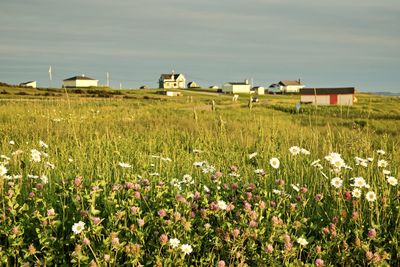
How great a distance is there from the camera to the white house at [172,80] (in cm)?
16275

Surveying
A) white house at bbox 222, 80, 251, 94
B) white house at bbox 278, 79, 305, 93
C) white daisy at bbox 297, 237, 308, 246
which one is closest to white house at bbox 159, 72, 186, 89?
white house at bbox 222, 80, 251, 94

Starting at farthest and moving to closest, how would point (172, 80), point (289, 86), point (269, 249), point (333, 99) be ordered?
point (289, 86), point (172, 80), point (333, 99), point (269, 249)

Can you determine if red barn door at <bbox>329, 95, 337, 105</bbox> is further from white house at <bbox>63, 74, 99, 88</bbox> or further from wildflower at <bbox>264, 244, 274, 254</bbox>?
white house at <bbox>63, 74, 99, 88</bbox>

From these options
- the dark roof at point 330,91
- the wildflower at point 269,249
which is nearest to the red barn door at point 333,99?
the dark roof at point 330,91

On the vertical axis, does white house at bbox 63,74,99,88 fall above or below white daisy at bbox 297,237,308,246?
above

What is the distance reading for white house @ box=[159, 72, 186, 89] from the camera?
163 metres

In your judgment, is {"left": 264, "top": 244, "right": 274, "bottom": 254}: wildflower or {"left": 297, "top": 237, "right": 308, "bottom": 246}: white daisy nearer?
Result: {"left": 264, "top": 244, "right": 274, "bottom": 254}: wildflower

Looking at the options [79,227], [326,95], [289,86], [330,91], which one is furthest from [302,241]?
[289,86]

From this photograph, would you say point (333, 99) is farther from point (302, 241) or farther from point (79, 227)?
point (79, 227)

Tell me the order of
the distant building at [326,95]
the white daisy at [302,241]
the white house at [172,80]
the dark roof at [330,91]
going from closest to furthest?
1. the white daisy at [302,241]
2. the dark roof at [330,91]
3. the distant building at [326,95]
4. the white house at [172,80]

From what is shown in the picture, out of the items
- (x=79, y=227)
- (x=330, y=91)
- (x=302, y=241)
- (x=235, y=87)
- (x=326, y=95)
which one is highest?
(x=235, y=87)

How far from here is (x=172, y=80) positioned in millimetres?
162750

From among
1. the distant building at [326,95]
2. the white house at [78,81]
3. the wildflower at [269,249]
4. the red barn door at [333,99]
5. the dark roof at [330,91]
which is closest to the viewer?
the wildflower at [269,249]

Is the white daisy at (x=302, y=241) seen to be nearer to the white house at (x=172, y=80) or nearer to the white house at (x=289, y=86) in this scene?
the white house at (x=172, y=80)
